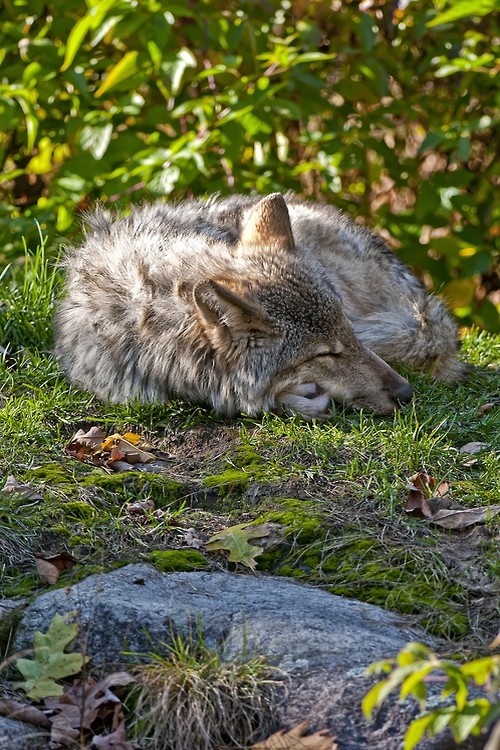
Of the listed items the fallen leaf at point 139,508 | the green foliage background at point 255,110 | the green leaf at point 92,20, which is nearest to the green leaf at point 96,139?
the green foliage background at point 255,110

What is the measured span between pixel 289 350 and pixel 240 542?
138cm

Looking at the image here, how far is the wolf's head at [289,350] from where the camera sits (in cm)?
460

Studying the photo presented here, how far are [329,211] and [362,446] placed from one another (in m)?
2.38

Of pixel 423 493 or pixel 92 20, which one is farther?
pixel 92 20

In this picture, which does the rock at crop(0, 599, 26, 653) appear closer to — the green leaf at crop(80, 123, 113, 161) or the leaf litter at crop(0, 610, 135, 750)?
the leaf litter at crop(0, 610, 135, 750)

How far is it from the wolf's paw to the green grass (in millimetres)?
92

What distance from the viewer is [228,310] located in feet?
14.8

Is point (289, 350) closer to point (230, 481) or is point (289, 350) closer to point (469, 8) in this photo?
point (230, 481)

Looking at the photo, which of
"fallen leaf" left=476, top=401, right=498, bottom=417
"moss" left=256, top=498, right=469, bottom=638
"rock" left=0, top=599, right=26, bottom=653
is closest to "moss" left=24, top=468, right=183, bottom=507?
"moss" left=256, top=498, right=469, bottom=638

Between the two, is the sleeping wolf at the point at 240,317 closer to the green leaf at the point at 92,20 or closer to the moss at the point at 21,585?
the green leaf at the point at 92,20

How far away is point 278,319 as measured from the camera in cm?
462

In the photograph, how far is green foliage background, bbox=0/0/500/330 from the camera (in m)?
6.63

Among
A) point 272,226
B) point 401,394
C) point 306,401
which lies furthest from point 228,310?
point 401,394

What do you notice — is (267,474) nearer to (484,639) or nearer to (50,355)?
(484,639)
